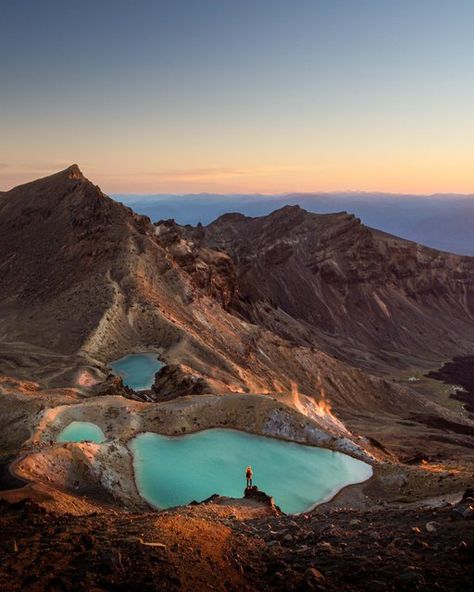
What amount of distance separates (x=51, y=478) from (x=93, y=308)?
59.9 meters

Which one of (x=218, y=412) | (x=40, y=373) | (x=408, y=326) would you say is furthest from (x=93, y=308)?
(x=408, y=326)

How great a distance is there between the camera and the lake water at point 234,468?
1344 inches

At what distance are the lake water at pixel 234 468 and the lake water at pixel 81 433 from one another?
9.57 feet

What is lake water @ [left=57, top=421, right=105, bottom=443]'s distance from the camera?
3931 centimetres

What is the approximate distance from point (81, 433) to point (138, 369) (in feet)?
119

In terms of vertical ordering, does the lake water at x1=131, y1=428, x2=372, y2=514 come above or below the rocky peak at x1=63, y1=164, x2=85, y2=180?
below

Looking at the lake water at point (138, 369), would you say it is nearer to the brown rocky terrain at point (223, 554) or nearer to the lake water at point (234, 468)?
the lake water at point (234, 468)

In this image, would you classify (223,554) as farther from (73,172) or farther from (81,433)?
(73,172)

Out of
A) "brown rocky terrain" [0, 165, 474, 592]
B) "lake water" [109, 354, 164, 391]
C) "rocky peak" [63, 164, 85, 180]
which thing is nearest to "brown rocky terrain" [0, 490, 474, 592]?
"brown rocky terrain" [0, 165, 474, 592]

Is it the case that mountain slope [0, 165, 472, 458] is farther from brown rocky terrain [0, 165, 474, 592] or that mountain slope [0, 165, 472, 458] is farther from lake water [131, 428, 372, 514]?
lake water [131, 428, 372, 514]

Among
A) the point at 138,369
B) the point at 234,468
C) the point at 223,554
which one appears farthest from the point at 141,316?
the point at 223,554

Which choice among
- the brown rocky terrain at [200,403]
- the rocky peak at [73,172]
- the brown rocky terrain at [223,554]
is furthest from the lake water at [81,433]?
the rocky peak at [73,172]

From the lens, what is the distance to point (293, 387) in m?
102

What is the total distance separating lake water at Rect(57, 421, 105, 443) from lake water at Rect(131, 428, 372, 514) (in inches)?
115
